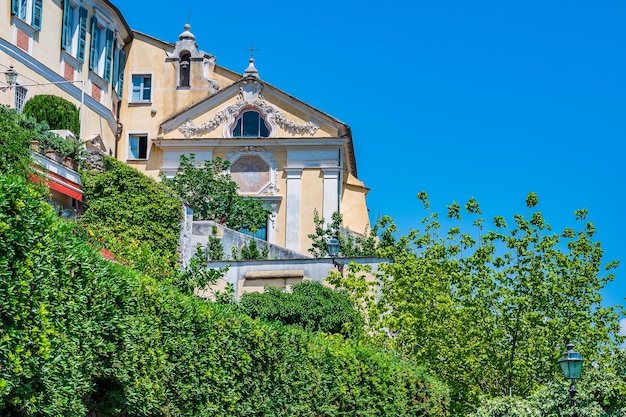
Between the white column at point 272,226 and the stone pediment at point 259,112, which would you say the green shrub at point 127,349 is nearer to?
the white column at point 272,226

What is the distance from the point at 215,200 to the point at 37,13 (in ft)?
28.2

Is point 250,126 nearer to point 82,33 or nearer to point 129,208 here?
point 82,33

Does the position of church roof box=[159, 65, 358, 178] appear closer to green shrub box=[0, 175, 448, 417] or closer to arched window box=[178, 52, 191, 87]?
arched window box=[178, 52, 191, 87]

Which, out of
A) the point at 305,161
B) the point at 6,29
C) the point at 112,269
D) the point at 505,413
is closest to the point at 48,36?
the point at 6,29

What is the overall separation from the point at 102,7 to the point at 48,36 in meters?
5.13

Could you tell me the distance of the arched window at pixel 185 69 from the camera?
48219 mm

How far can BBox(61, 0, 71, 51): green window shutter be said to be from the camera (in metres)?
38.4

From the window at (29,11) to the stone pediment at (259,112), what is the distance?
1005cm

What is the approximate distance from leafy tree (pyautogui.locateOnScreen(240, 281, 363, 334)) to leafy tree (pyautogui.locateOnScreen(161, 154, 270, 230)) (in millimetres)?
8849

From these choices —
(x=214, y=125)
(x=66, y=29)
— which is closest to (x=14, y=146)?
(x=66, y=29)

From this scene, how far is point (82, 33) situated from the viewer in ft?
132

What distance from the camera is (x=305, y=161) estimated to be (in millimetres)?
45656

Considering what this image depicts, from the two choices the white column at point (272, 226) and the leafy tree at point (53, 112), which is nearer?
the leafy tree at point (53, 112)

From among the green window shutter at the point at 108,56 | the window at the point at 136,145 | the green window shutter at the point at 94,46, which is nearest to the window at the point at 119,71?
the green window shutter at the point at 108,56
